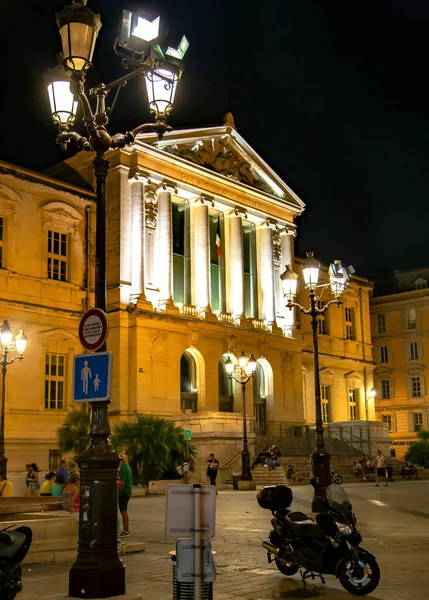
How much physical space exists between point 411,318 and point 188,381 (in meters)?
27.9

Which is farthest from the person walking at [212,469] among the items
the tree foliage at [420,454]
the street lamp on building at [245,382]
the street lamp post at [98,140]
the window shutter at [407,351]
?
the window shutter at [407,351]

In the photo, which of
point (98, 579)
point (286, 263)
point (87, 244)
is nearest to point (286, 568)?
point (98, 579)

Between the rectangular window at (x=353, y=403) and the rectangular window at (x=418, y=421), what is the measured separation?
7401mm

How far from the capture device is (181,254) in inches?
1679

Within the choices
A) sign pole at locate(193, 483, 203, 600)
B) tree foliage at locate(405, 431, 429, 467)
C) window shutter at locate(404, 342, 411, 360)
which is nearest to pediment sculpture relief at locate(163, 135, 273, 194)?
tree foliage at locate(405, 431, 429, 467)

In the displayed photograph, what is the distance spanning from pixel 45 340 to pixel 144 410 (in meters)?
5.75

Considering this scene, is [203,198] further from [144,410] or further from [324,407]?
[324,407]

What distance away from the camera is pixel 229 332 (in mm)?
42281

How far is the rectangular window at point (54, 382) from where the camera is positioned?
1415 inches

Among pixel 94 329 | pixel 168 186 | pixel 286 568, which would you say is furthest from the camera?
pixel 168 186

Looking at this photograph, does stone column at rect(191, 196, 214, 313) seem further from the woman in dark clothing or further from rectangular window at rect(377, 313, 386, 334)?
rectangular window at rect(377, 313, 386, 334)

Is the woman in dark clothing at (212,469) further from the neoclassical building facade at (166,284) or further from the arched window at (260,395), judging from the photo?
the arched window at (260,395)

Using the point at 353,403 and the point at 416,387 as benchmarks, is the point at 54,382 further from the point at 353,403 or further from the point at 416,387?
the point at 416,387

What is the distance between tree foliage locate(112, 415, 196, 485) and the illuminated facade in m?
32.7
